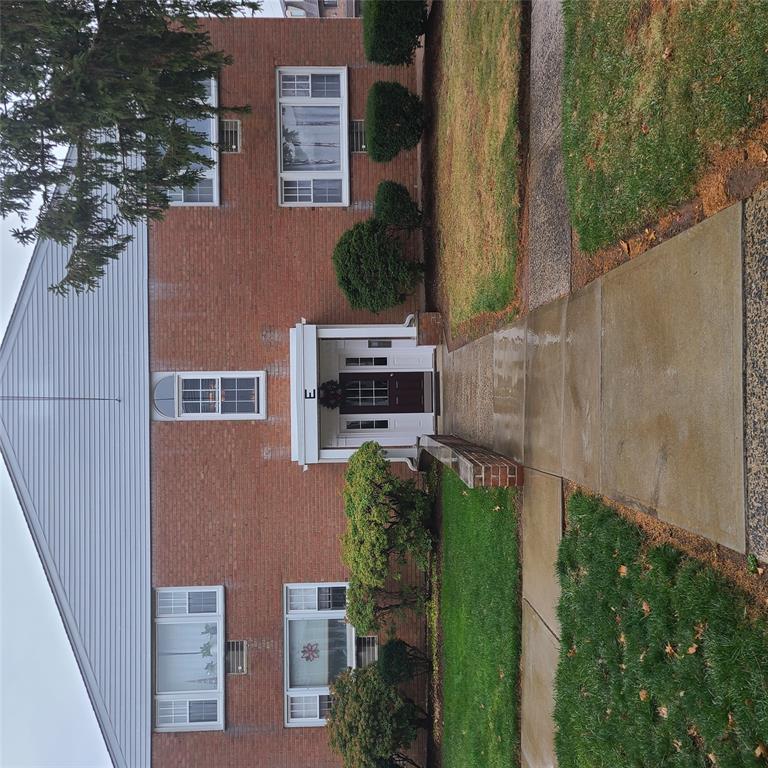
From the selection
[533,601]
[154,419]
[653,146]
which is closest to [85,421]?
[154,419]

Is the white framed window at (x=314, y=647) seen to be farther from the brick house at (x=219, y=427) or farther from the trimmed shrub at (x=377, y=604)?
the trimmed shrub at (x=377, y=604)

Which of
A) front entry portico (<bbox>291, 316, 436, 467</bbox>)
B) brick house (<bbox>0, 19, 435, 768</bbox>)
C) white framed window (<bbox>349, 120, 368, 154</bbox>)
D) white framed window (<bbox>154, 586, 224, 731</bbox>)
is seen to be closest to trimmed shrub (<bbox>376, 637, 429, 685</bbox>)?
brick house (<bbox>0, 19, 435, 768</bbox>)

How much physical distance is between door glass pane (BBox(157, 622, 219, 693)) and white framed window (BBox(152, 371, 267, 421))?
512cm

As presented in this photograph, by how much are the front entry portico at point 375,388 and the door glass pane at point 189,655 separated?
196 inches

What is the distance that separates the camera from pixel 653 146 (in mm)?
4770

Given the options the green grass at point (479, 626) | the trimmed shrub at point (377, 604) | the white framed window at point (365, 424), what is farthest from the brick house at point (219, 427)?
the green grass at point (479, 626)

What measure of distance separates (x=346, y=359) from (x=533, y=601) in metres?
8.92

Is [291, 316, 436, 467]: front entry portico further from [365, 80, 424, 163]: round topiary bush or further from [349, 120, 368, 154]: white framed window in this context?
[349, 120, 368, 154]: white framed window

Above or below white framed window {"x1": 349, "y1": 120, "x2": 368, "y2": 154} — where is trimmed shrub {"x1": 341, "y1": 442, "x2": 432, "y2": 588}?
below

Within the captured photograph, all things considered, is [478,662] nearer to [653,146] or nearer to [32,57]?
[653,146]

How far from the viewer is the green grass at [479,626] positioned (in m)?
8.02

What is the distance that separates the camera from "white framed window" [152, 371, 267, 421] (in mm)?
14383

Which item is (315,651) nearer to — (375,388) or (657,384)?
(375,388)

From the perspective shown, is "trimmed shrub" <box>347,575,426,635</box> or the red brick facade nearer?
"trimmed shrub" <box>347,575,426,635</box>
